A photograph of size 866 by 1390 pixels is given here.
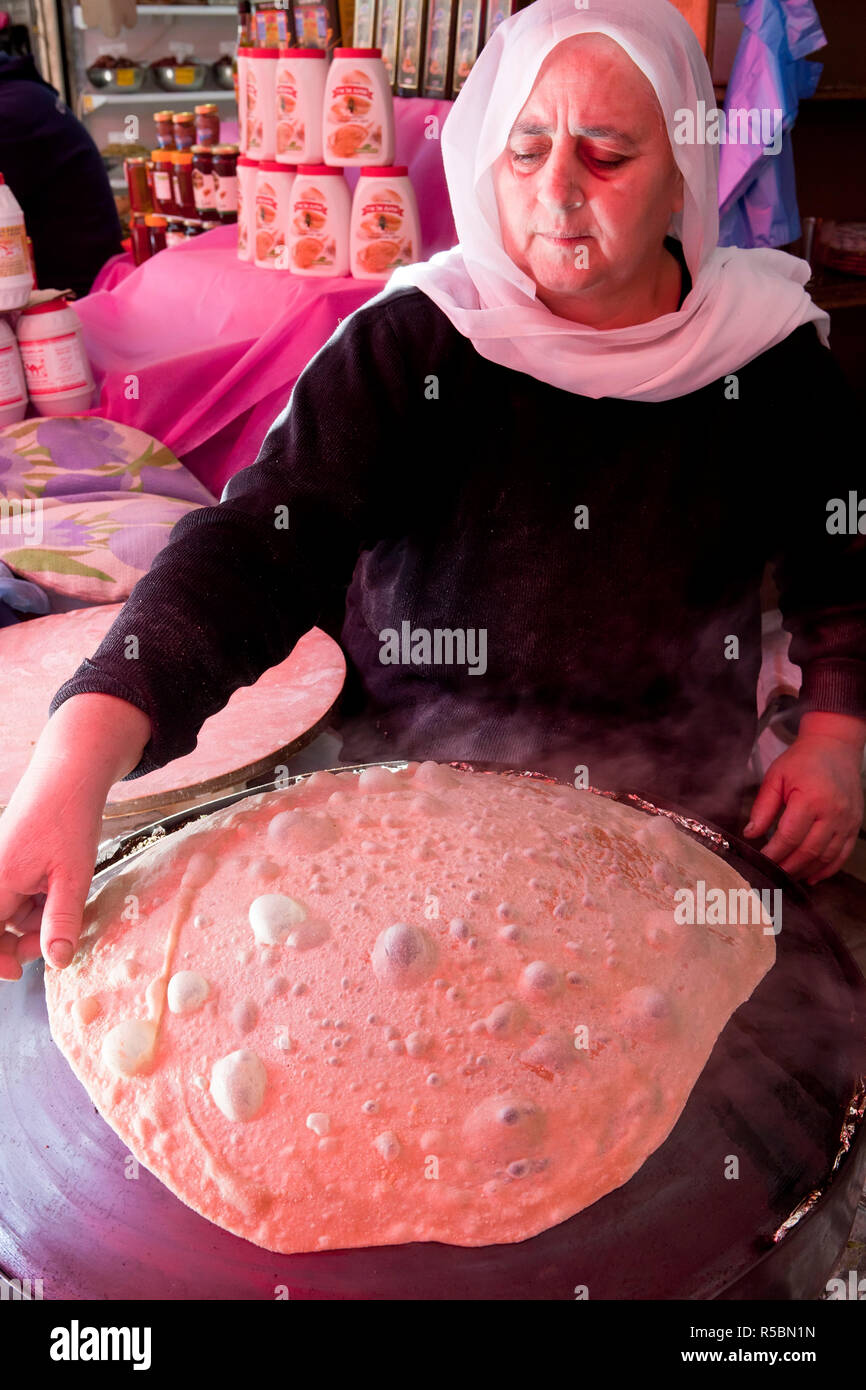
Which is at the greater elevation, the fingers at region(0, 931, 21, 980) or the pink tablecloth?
the pink tablecloth

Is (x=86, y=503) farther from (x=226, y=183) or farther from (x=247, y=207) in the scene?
(x=226, y=183)

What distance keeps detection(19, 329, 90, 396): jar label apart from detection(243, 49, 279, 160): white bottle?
0.66 metres

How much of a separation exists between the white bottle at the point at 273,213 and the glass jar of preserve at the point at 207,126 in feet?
2.37

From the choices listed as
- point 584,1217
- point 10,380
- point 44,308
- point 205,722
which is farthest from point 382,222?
point 584,1217

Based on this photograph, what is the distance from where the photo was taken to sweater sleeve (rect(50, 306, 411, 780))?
3.25 ft

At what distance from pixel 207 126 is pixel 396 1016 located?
324cm

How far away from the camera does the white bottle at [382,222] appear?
254 cm

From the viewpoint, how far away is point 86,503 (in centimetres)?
231

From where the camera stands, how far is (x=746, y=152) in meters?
2.63

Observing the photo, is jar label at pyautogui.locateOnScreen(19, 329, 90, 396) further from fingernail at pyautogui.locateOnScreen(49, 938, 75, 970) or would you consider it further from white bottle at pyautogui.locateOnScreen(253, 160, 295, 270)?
fingernail at pyautogui.locateOnScreen(49, 938, 75, 970)

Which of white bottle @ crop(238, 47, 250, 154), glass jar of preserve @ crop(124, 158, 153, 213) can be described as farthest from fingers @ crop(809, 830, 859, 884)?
glass jar of preserve @ crop(124, 158, 153, 213)

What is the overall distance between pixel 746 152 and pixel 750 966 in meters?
2.34
